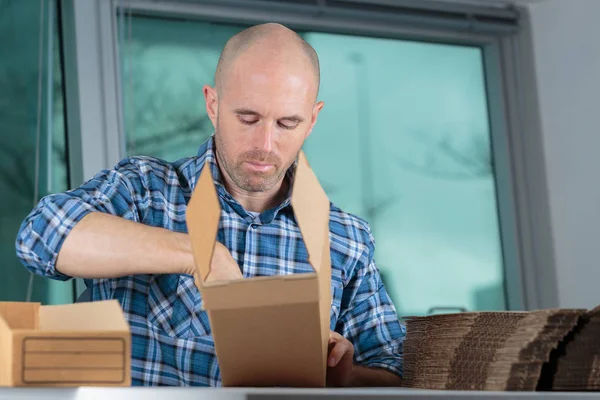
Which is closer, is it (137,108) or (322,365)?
(322,365)

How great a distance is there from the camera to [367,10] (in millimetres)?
2918

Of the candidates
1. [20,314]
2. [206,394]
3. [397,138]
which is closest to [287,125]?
[20,314]

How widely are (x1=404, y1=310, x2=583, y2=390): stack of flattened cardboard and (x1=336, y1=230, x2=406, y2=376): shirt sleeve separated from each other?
45cm

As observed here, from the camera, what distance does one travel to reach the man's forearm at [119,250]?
109 cm

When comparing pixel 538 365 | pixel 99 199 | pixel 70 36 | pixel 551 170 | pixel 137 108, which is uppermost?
pixel 70 36

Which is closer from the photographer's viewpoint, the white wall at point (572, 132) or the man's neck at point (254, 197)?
the man's neck at point (254, 197)

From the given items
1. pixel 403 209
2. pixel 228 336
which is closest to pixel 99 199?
pixel 228 336

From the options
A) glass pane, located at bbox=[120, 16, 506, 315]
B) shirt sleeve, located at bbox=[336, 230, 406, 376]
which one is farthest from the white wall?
shirt sleeve, located at bbox=[336, 230, 406, 376]

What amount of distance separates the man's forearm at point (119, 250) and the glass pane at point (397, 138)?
4.90ft

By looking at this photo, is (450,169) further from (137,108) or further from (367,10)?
(137,108)

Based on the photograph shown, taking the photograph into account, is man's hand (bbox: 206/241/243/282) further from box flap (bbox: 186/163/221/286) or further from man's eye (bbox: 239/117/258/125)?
man's eye (bbox: 239/117/258/125)

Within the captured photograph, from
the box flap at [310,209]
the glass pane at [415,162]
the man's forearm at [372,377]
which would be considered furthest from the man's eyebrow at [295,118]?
the glass pane at [415,162]

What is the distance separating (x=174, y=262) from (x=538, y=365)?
480mm

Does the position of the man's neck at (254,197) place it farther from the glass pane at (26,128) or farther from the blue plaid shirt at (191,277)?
the glass pane at (26,128)
